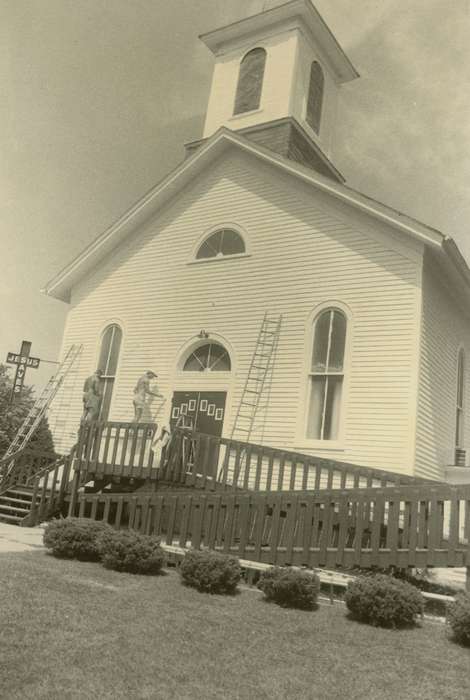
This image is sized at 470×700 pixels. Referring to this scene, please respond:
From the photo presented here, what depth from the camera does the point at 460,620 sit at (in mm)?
7762

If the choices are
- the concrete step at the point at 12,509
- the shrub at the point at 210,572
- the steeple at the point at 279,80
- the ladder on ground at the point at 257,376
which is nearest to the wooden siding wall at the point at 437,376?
the ladder on ground at the point at 257,376

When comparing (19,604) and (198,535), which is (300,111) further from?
(19,604)

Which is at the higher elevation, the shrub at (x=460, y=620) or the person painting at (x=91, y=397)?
the person painting at (x=91, y=397)

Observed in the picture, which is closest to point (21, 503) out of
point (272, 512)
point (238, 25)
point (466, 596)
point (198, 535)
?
point (198, 535)

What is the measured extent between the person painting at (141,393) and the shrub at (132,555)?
22.6ft

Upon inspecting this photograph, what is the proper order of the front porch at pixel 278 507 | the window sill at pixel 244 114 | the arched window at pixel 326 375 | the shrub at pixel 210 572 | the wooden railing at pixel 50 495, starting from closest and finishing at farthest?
the shrub at pixel 210 572
the front porch at pixel 278 507
the wooden railing at pixel 50 495
the arched window at pixel 326 375
the window sill at pixel 244 114

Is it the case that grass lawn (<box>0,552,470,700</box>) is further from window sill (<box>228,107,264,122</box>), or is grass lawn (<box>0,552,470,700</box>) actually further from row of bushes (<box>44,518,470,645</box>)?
window sill (<box>228,107,264,122</box>)

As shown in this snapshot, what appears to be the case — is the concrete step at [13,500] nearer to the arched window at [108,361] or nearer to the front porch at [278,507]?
the front porch at [278,507]

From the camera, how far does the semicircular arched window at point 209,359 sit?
→ 56.7 ft

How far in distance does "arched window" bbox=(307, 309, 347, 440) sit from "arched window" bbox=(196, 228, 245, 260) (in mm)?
3583

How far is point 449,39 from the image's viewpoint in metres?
12.0

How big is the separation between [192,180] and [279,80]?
200 inches

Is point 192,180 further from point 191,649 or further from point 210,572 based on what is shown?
point 191,649

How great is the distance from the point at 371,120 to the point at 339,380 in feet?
29.8
